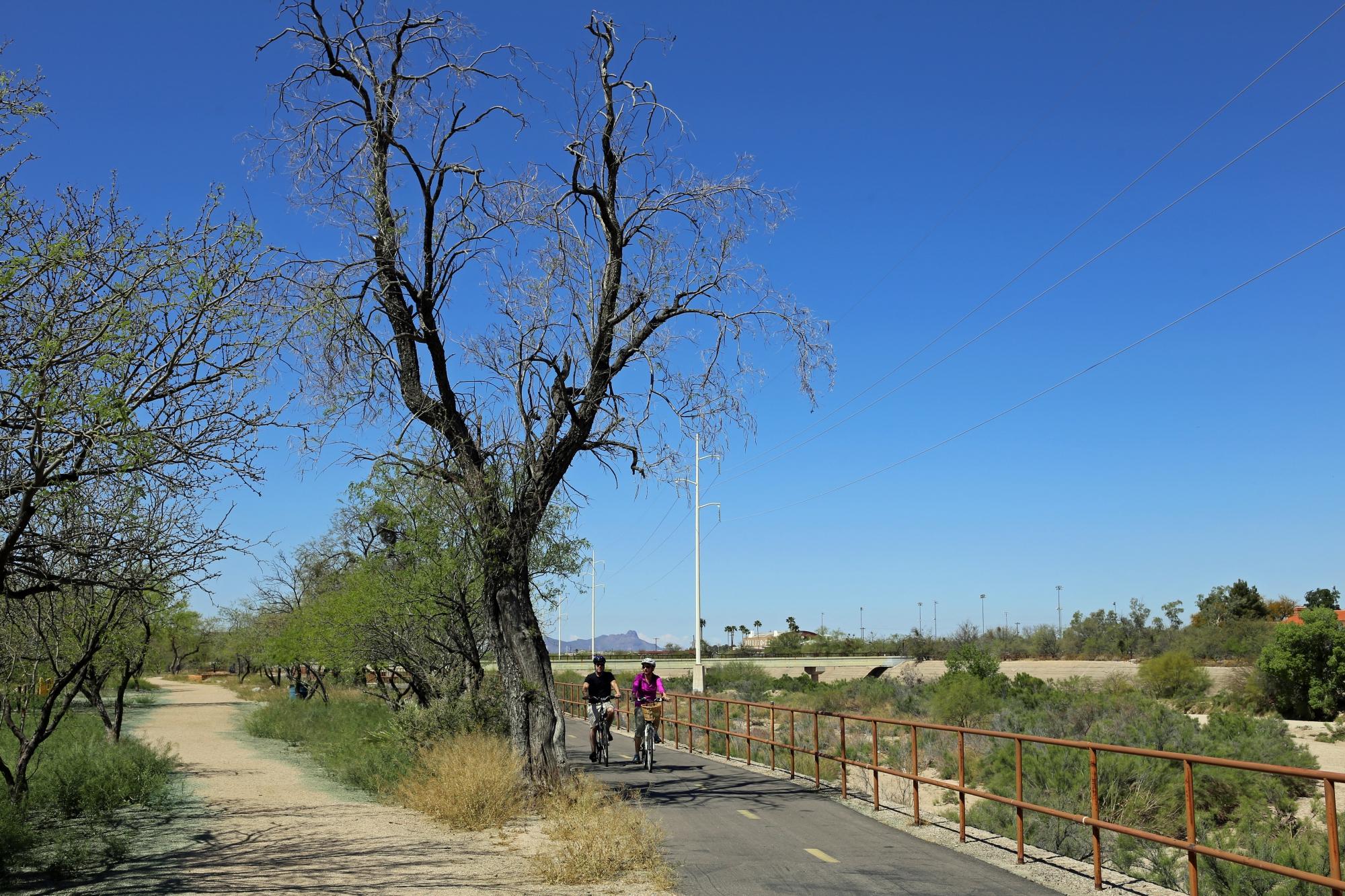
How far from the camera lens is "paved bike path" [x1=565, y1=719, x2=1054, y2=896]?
10078 millimetres

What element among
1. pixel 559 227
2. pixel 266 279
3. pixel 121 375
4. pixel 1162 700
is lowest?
pixel 1162 700

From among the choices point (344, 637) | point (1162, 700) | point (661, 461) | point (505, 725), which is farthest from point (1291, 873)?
point (1162, 700)

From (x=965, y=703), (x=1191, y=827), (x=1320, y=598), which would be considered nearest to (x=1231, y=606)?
(x=1320, y=598)

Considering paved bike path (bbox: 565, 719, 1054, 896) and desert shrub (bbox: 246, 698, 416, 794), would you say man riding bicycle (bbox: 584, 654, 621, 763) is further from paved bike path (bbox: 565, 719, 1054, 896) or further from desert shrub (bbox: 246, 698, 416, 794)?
desert shrub (bbox: 246, 698, 416, 794)

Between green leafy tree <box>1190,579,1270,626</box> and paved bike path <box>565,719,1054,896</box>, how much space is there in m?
74.2

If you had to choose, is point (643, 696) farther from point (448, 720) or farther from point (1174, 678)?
point (1174, 678)

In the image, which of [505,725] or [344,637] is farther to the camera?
[344,637]

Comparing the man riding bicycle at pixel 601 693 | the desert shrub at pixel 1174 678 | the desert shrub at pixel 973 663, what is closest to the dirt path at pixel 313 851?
the man riding bicycle at pixel 601 693

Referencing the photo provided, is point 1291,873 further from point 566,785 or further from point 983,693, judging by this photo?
point 983,693

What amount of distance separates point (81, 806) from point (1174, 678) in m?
43.3

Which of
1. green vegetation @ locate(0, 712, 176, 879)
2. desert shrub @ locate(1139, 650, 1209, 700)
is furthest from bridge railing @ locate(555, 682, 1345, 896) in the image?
desert shrub @ locate(1139, 650, 1209, 700)

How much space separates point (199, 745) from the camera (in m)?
32.8

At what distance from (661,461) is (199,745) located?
22268 mm

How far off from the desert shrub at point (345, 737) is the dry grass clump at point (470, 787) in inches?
72.5
